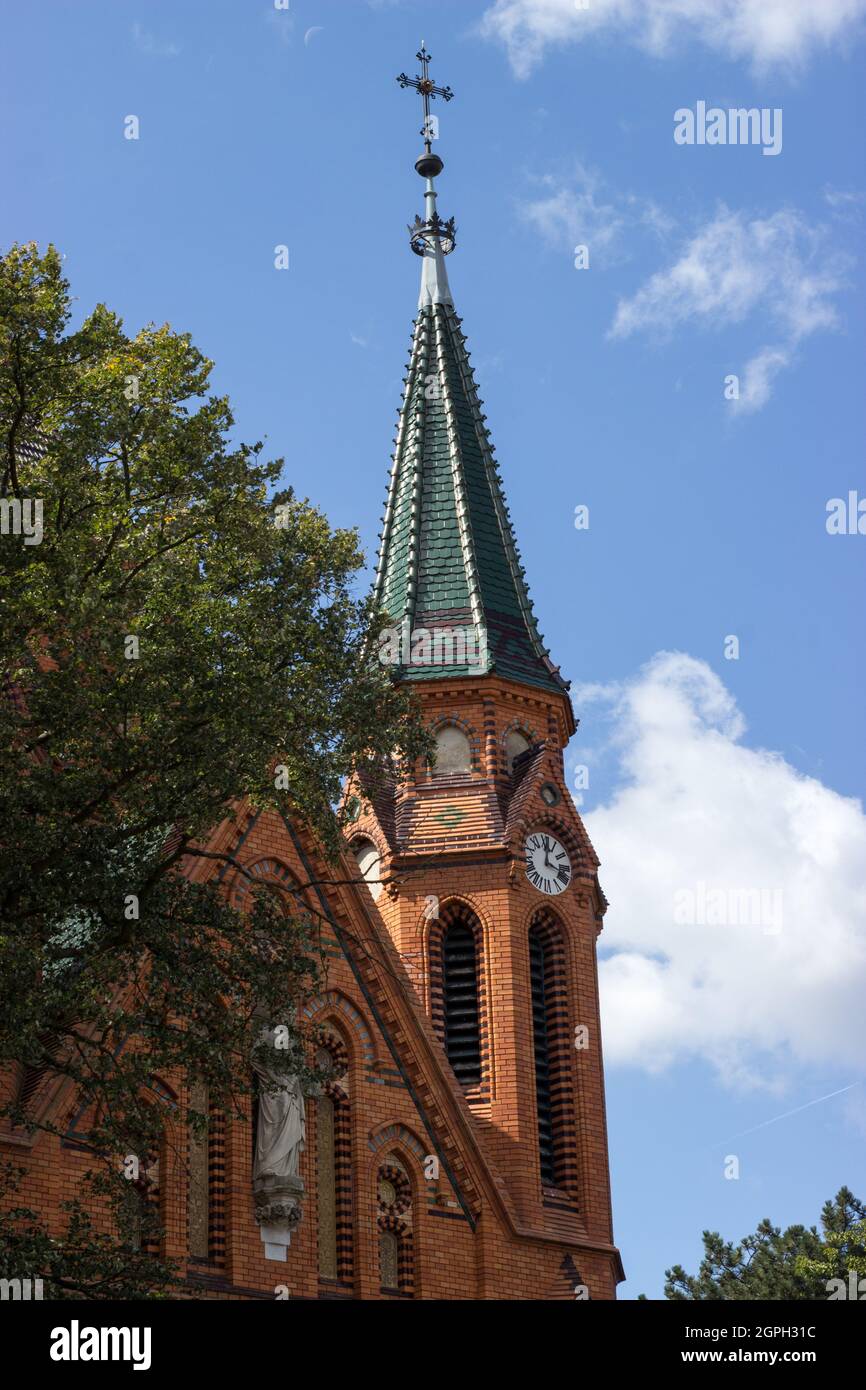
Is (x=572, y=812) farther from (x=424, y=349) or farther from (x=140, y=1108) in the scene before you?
(x=140, y=1108)

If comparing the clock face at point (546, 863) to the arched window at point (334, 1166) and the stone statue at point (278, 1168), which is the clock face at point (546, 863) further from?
the stone statue at point (278, 1168)

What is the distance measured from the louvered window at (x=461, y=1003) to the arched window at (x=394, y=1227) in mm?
3001

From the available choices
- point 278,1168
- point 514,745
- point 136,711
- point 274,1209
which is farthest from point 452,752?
point 136,711

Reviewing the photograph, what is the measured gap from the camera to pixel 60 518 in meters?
20.9

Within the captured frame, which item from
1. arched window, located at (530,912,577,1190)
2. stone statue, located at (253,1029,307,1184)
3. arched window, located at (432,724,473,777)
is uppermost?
arched window, located at (432,724,473,777)

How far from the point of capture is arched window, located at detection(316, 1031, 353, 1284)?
28.5 m

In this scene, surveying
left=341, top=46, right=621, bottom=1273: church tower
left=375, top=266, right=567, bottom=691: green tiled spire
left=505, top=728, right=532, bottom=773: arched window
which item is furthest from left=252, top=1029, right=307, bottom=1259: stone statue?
left=375, top=266, right=567, bottom=691: green tiled spire

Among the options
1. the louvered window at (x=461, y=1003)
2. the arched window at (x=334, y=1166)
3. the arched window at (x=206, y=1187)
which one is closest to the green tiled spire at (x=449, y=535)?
the louvered window at (x=461, y=1003)

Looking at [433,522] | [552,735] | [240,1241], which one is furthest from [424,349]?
[240,1241]

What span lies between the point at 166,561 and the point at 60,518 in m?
1.18

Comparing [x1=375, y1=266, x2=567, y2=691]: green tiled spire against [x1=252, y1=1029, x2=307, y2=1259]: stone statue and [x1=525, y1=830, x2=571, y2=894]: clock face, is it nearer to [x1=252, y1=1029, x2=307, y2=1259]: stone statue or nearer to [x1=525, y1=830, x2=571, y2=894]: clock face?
[x1=525, y1=830, x2=571, y2=894]: clock face

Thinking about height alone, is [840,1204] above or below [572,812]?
below

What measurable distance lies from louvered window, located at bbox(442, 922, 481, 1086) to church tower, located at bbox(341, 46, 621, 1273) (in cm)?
3
